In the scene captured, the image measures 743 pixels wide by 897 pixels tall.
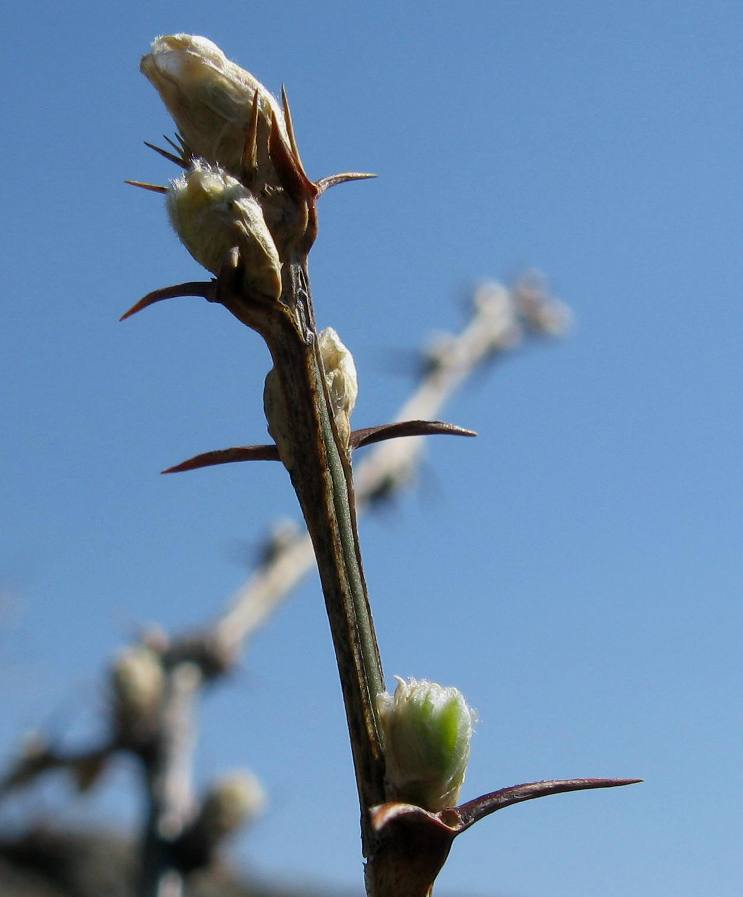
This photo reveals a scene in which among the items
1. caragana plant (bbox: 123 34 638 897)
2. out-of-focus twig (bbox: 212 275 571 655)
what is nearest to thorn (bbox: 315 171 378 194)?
caragana plant (bbox: 123 34 638 897)

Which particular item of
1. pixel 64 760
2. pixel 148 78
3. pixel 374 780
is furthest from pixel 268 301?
pixel 64 760

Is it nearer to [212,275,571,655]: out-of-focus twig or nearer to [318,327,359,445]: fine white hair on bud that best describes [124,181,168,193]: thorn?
[318,327,359,445]: fine white hair on bud

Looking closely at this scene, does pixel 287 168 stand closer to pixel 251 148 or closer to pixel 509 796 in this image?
pixel 251 148

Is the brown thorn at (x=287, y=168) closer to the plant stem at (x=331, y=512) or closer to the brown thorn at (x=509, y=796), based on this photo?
the plant stem at (x=331, y=512)

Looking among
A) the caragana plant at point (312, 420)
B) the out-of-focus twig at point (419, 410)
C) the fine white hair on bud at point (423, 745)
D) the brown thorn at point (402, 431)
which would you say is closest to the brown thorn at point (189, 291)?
the caragana plant at point (312, 420)

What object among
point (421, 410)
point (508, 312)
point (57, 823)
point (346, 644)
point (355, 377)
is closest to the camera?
point (346, 644)

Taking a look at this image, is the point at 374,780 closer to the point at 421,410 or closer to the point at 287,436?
the point at 287,436
